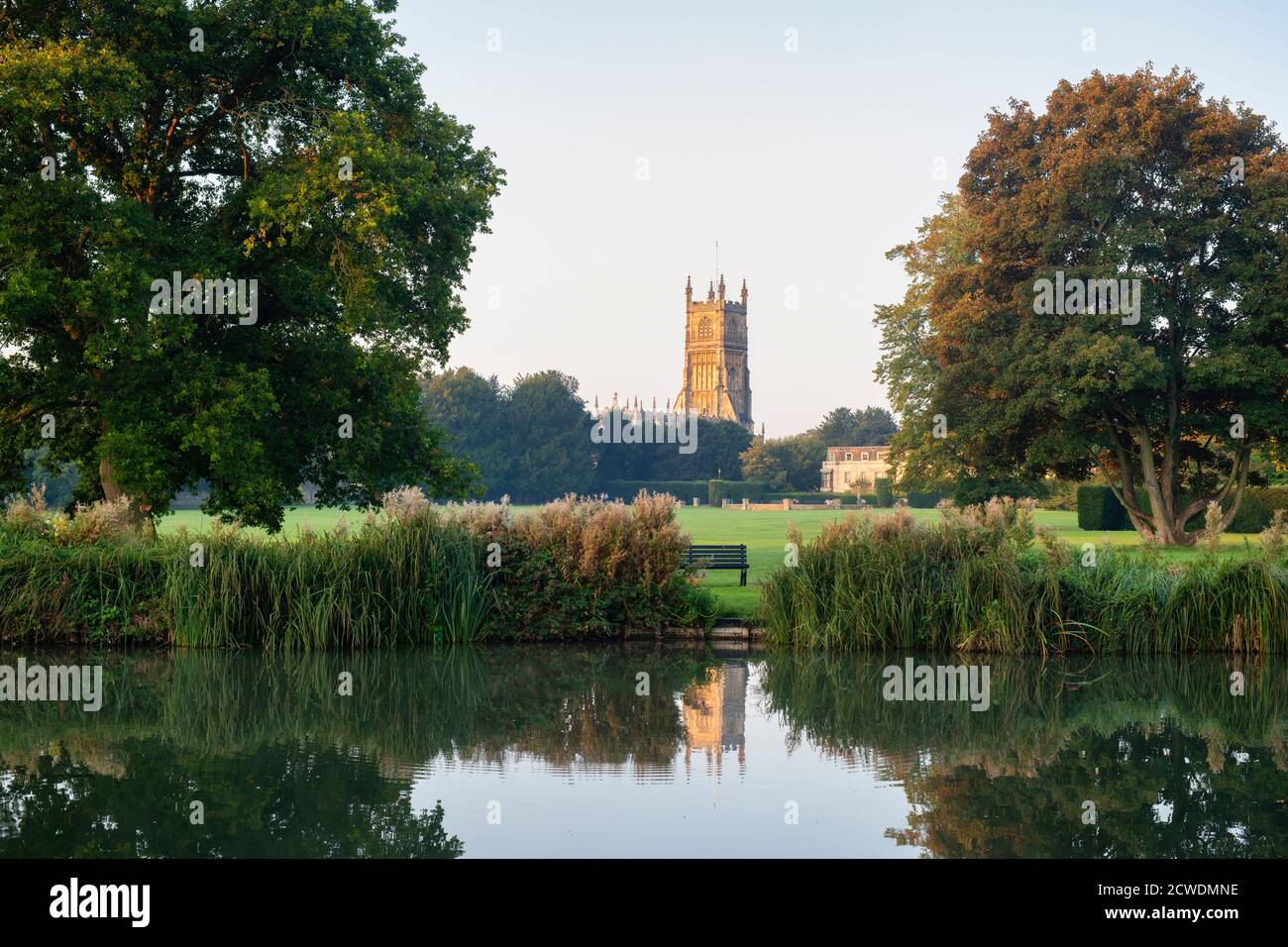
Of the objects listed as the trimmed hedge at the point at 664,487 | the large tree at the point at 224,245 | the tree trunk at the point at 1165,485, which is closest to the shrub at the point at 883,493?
the trimmed hedge at the point at 664,487

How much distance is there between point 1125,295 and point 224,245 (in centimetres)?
1750

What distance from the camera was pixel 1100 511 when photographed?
39031mm

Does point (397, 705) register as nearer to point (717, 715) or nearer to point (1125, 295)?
point (717, 715)

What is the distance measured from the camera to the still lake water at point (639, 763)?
5.30 m

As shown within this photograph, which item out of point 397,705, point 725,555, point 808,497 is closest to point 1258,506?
point 725,555

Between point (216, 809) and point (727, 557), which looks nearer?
point (216, 809)

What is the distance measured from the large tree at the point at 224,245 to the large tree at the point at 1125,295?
13163mm

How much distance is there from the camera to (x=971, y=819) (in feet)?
18.5

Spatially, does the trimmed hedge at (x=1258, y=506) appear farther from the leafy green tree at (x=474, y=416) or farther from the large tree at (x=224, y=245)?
the leafy green tree at (x=474, y=416)

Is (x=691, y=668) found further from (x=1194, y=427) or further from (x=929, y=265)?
(x=929, y=265)

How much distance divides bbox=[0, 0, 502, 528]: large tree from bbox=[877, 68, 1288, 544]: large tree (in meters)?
13.2

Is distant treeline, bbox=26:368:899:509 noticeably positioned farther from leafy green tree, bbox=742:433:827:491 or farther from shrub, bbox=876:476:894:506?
shrub, bbox=876:476:894:506

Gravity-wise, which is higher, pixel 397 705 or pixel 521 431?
pixel 521 431
